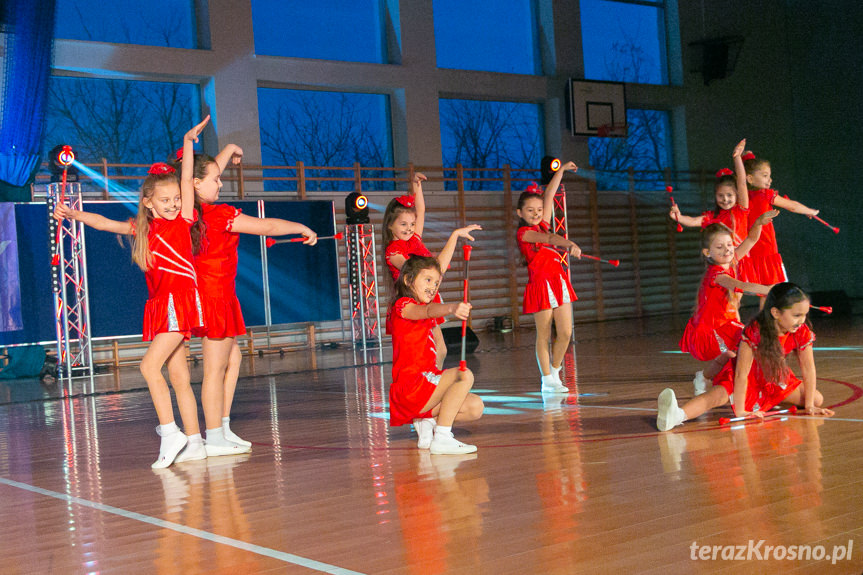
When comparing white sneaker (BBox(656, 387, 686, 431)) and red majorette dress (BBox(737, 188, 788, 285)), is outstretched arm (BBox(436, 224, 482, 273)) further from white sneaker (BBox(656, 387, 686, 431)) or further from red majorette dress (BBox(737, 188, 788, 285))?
red majorette dress (BBox(737, 188, 788, 285))

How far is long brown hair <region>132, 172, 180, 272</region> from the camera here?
3551 millimetres

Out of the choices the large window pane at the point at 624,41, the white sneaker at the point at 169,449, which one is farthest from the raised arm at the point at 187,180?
the large window pane at the point at 624,41

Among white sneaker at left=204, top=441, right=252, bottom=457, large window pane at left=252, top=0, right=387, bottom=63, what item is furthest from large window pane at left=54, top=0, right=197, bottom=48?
white sneaker at left=204, top=441, right=252, bottom=457

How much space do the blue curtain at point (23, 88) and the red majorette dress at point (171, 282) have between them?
693 centimetres

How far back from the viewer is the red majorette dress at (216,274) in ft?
12.2

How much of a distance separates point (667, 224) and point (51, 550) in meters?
13.9

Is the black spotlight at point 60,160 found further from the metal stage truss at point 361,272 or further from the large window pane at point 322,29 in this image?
Result: the large window pane at point 322,29

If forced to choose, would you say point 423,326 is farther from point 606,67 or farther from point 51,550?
point 606,67

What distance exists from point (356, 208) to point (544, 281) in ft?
15.2

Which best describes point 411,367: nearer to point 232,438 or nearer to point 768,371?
point 232,438

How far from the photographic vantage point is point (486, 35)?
14125 millimetres

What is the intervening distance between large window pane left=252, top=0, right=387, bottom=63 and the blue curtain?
3.09m

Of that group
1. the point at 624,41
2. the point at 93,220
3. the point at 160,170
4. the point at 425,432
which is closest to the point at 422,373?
the point at 425,432

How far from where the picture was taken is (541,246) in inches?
217
